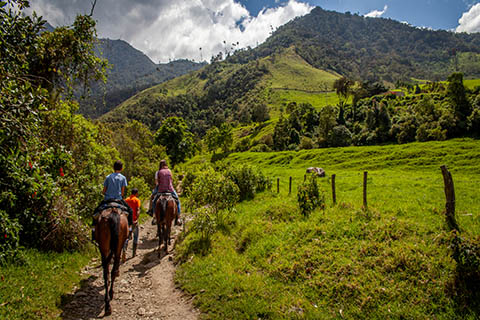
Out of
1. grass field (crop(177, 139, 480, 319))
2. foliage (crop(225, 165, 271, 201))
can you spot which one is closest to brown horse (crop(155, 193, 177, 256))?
grass field (crop(177, 139, 480, 319))

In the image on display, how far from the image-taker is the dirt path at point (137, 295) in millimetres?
7070

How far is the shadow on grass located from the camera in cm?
691

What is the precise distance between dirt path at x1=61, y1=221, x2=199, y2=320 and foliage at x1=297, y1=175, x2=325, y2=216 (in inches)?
296

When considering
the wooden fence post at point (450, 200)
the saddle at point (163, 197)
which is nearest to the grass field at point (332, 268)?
the wooden fence post at point (450, 200)

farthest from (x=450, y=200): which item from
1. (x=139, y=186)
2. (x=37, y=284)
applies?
(x=139, y=186)

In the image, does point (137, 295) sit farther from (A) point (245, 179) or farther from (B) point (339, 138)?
(B) point (339, 138)

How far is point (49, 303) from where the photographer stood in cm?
677

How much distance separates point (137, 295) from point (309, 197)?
9794 mm

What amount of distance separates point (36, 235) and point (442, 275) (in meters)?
13.8

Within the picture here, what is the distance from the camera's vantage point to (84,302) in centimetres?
753

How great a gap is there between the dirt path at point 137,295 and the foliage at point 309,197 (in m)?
7.52

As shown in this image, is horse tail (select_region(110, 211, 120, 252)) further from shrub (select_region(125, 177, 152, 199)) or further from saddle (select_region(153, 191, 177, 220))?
shrub (select_region(125, 177, 152, 199))

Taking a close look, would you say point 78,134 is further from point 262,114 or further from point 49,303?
point 262,114

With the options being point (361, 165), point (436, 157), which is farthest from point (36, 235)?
point (436, 157)
